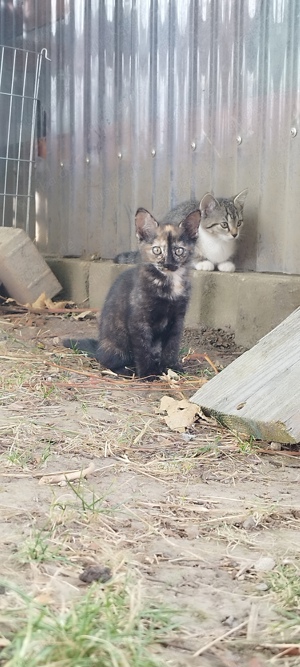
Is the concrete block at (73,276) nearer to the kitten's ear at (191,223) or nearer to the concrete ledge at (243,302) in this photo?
the concrete ledge at (243,302)

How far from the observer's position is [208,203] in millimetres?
6008

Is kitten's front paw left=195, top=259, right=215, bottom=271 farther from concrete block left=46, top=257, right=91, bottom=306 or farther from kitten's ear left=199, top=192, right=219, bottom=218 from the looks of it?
concrete block left=46, top=257, right=91, bottom=306

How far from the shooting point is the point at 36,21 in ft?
28.1

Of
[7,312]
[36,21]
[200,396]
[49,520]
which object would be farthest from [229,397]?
[36,21]

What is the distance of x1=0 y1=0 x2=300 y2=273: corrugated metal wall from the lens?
545 cm

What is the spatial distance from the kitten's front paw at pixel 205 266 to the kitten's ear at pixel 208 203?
15.8 inches

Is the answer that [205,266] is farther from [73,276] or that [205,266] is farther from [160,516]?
[160,516]

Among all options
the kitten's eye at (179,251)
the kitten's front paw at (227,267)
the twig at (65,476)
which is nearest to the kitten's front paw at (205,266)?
the kitten's front paw at (227,267)

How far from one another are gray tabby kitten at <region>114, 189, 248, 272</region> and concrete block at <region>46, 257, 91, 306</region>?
1574 mm

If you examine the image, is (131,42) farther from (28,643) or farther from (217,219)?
(28,643)

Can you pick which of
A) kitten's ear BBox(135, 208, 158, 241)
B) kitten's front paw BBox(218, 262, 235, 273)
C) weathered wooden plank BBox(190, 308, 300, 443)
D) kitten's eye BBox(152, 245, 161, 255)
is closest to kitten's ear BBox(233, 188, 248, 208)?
kitten's front paw BBox(218, 262, 235, 273)

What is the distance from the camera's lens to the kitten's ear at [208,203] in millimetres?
5934

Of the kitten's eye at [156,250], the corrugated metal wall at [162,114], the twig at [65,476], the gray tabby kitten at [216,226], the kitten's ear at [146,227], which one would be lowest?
the twig at [65,476]

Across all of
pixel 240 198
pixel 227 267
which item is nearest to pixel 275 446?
pixel 227 267
